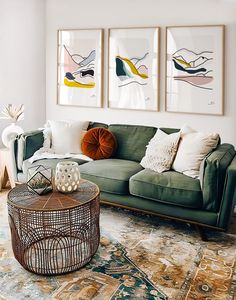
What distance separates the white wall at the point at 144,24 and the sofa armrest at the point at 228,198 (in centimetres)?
143

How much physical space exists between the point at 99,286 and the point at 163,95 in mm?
2784

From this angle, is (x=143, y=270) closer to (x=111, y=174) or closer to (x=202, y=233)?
(x=202, y=233)

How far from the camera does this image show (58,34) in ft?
16.9

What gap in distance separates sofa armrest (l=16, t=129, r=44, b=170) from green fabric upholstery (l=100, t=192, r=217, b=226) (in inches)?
41.1

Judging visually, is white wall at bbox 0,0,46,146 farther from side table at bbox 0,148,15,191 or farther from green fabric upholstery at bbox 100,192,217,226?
green fabric upholstery at bbox 100,192,217,226

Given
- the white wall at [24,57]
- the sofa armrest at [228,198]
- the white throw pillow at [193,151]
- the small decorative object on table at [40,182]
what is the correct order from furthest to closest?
the white wall at [24,57]
the white throw pillow at [193,151]
the sofa armrest at [228,198]
the small decorative object on table at [40,182]

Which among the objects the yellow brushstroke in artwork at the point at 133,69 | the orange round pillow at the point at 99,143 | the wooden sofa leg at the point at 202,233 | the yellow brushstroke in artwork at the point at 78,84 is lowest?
the wooden sofa leg at the point at 202,233

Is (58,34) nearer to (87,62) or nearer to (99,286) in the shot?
(87,62)

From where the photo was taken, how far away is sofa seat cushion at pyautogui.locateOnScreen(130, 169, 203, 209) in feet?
10.2

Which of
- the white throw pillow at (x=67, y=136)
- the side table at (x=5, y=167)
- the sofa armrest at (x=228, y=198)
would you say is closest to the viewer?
the sofa armrest at (x=228, y=198)

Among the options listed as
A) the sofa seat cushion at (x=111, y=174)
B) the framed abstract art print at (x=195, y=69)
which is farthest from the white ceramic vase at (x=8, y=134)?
the framed abstract art print at (x=195, y=69)

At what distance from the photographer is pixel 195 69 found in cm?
437

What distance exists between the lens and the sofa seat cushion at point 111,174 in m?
3.44

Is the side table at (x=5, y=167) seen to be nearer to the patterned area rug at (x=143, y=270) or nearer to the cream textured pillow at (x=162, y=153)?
the patterned area rug at (x=143, y=270)
